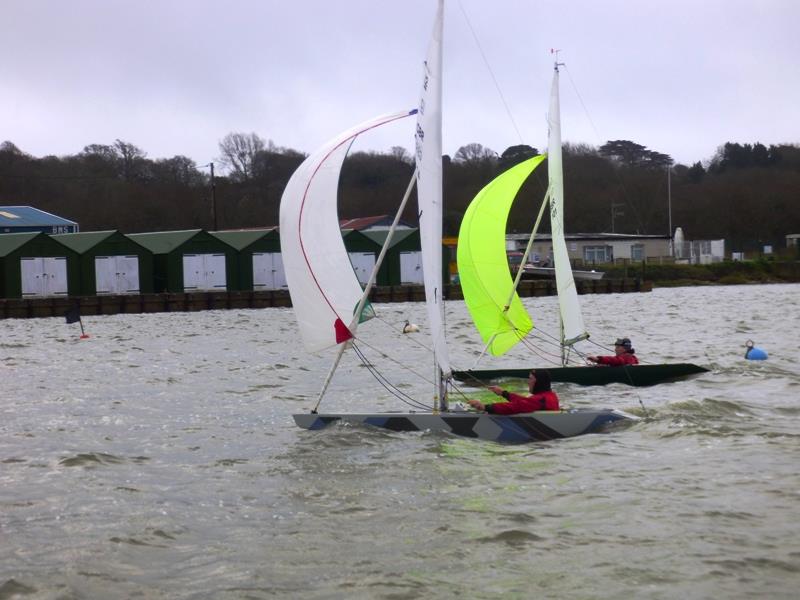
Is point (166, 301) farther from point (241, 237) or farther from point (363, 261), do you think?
point (363, 261)

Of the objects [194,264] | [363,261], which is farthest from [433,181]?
[194,264]

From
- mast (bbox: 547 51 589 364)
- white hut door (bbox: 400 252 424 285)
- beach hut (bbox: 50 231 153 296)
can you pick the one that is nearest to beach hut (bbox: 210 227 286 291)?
beach hut (bbox: 50 231 153 296)

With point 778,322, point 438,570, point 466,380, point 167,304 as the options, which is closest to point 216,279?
point 167,304

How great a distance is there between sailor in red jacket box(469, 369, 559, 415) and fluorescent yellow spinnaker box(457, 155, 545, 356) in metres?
4.33

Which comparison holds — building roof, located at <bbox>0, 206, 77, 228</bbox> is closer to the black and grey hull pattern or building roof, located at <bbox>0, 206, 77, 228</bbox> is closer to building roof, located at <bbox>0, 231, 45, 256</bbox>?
building roof, located at <bbox>0, 231, 45, 256</bbox>

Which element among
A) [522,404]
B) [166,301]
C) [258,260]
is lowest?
[522,404]

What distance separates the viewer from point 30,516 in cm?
970

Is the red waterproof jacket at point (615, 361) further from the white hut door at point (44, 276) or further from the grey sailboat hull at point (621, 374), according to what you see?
the white hut door at point (44, 276)

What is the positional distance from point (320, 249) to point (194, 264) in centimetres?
3908

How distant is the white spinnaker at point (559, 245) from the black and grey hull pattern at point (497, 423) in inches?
229

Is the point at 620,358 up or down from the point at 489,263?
down

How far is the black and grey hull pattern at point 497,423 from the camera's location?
1271 centimetres

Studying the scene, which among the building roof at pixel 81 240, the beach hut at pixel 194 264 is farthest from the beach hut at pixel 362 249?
the building roof at pixel 81 240

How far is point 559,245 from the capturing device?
62.5ft
